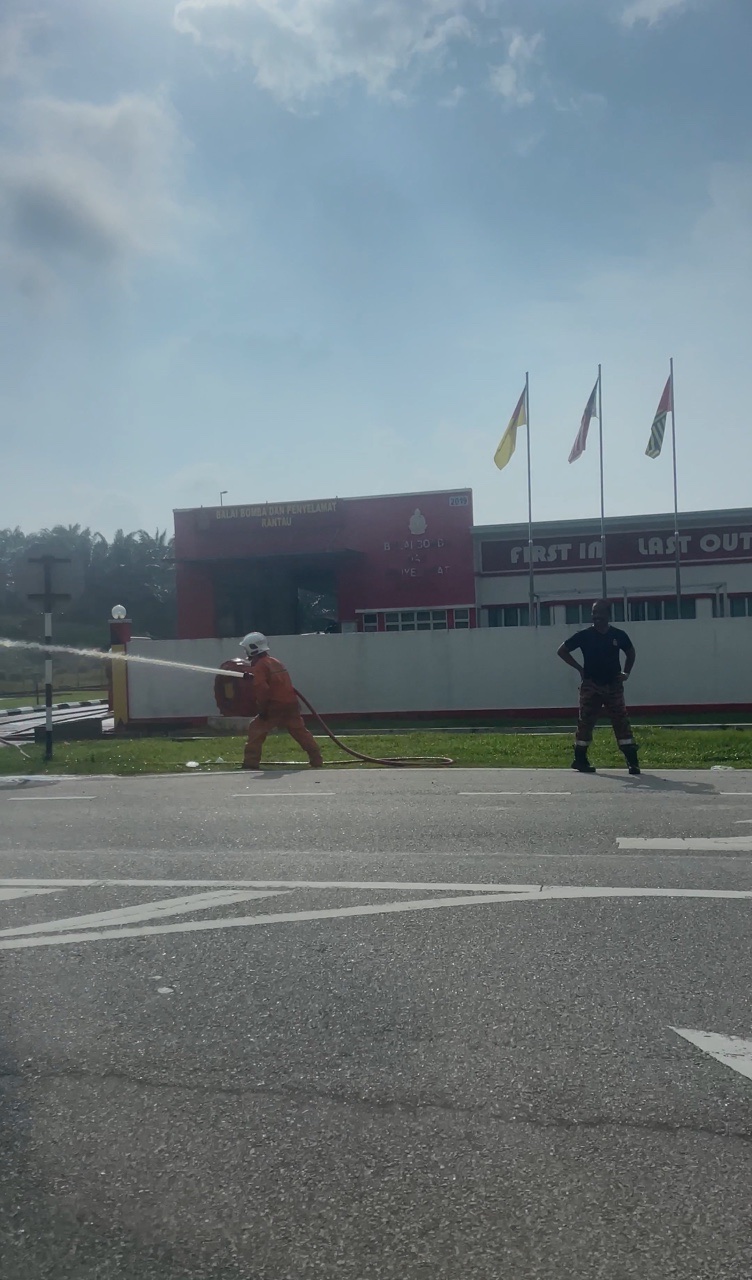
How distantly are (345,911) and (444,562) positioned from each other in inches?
1386

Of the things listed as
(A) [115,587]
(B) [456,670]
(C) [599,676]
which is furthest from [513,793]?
(A) [115,587]

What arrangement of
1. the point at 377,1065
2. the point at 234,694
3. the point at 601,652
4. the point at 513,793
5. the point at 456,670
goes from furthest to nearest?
the point at 456,670 → the point at 234,694 → the point at 601,652 → the point at 513,793 → the point at 377,1065

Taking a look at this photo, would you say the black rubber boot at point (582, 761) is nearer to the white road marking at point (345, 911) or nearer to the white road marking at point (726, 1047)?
the white road marking at point (345, 911)

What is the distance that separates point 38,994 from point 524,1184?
2489mm

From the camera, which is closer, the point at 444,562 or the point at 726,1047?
the point at 726,1047

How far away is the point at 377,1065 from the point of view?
13.7 ft

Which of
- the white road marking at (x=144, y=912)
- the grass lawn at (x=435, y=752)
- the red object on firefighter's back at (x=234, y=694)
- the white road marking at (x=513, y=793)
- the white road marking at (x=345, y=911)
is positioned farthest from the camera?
the red object on firefighter's back at (x=234, y=694)

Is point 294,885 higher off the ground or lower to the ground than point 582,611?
lower

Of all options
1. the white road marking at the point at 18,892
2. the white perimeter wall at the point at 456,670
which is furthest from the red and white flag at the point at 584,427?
the white road marking at the point at 18,892

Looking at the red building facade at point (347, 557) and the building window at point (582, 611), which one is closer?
the building window at point (582, 611)

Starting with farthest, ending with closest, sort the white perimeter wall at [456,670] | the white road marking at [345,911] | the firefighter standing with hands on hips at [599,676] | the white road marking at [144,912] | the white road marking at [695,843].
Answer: the white perimeter wall at [456,670], the firefighter standing with hands on hips at [599,676], the white road marking at [695,843], the white road marking at [144,912], the white road marking at [345,911]

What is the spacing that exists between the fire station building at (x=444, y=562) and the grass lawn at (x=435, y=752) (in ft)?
63.6

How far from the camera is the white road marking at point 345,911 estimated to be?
5.92 meters

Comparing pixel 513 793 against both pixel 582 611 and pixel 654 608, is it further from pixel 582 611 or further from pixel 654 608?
pixel 654 608
